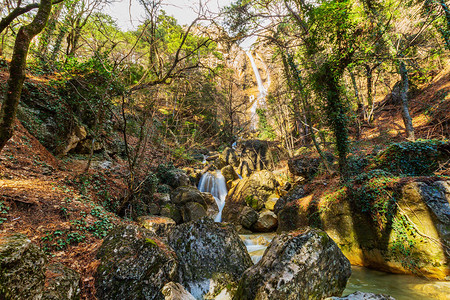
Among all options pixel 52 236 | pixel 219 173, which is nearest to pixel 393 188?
pixel 52 236

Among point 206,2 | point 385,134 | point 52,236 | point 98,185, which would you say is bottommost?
point 52,236

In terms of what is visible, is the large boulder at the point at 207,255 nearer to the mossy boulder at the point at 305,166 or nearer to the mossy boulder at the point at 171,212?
the mossy boulder at the point at 171,212

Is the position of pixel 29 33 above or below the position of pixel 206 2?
below

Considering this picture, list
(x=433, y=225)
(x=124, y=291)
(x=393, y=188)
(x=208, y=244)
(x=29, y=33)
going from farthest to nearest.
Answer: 1. (x=393, y=188)
2. (x=208, y=244)
3. (x=433, y=225)
4. (x=29, y=33)
5. (x=124, y=291)

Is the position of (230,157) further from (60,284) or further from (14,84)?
(60,284)

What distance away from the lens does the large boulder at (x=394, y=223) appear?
3.85m

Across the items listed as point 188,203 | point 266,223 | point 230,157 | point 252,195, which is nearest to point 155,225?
point 188,203

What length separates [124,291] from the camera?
2539 millimetres

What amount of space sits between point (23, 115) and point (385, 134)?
1575 cm

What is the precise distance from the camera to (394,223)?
4355 mm

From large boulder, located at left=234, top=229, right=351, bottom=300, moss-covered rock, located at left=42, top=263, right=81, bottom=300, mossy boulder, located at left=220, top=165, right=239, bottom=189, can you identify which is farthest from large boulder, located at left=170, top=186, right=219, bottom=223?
moss-covered rock, located at left=42, top=263, right=81, bottom=300

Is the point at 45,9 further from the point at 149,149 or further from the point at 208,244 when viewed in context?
the point at 149,149

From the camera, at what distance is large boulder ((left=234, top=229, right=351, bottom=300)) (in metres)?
2.69

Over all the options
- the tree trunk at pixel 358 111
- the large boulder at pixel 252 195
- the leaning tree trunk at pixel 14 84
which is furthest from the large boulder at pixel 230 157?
the leaning tree trunk at pixel 14 84
